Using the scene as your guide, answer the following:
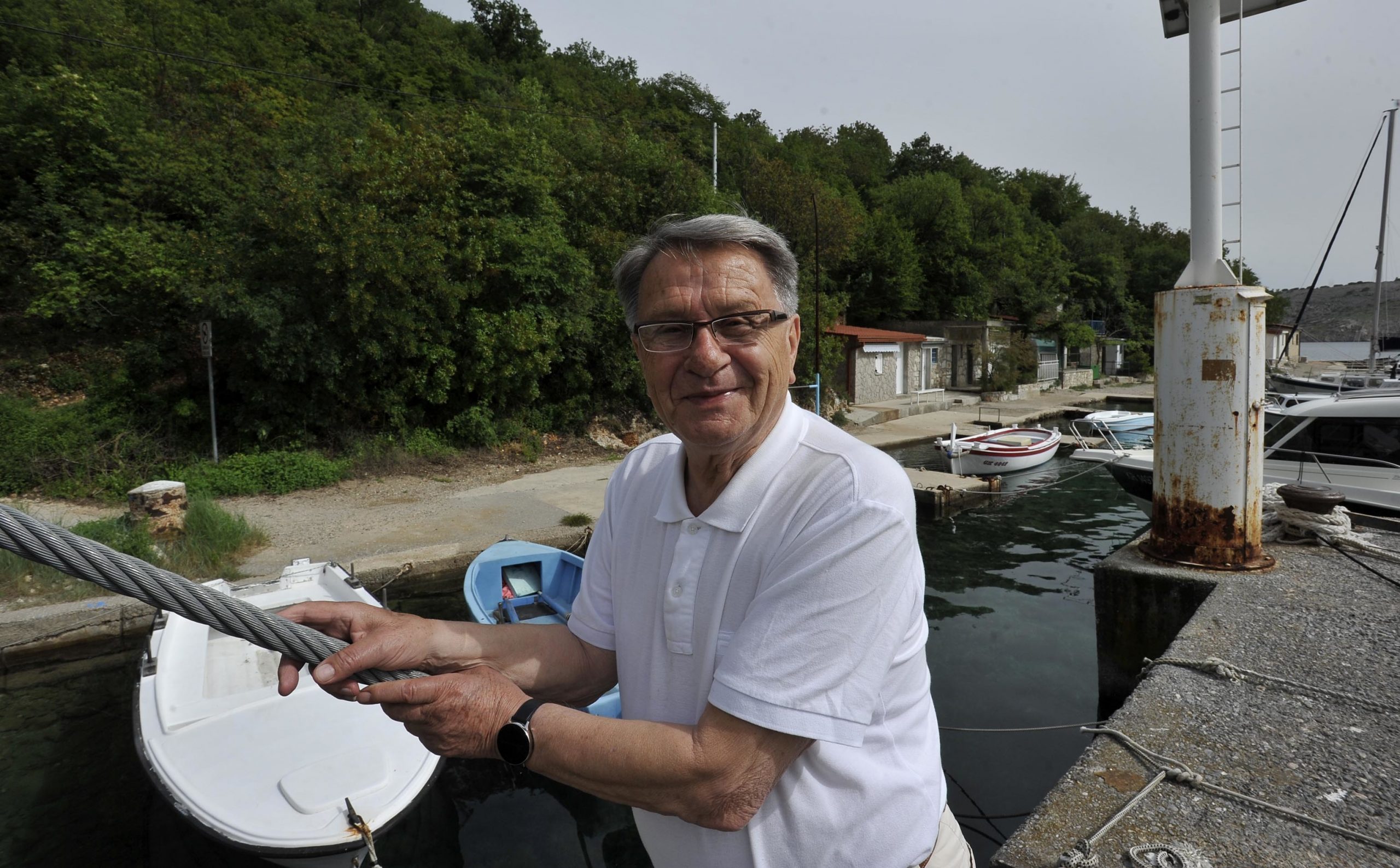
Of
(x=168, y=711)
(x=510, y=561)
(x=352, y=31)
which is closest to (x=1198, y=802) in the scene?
(x=168, y=711)

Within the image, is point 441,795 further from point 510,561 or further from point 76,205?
point 76,205

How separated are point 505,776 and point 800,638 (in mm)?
5378

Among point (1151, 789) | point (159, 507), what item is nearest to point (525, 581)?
point (159, 507)

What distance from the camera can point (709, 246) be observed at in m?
1.33

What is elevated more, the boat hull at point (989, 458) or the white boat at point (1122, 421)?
the white boat at point (1122, 421)

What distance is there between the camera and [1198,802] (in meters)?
2.82

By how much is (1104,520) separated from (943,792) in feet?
44.5

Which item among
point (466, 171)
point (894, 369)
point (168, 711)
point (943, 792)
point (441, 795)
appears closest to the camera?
point (943, 792)

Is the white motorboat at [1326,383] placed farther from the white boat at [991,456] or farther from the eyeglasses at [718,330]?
the eyeglasses at [718,330]

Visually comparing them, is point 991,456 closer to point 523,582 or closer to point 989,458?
point 989,458

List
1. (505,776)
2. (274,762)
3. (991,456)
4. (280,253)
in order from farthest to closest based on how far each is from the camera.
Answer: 1. (991,456)
2. (280,253)
3. (505,776)
4. (274,762)

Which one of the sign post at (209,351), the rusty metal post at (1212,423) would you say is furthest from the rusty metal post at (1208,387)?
the sign post at (209,351)

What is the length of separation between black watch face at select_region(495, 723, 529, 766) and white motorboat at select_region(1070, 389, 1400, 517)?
9.17 m

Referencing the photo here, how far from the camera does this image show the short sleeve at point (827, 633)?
3.47ft
